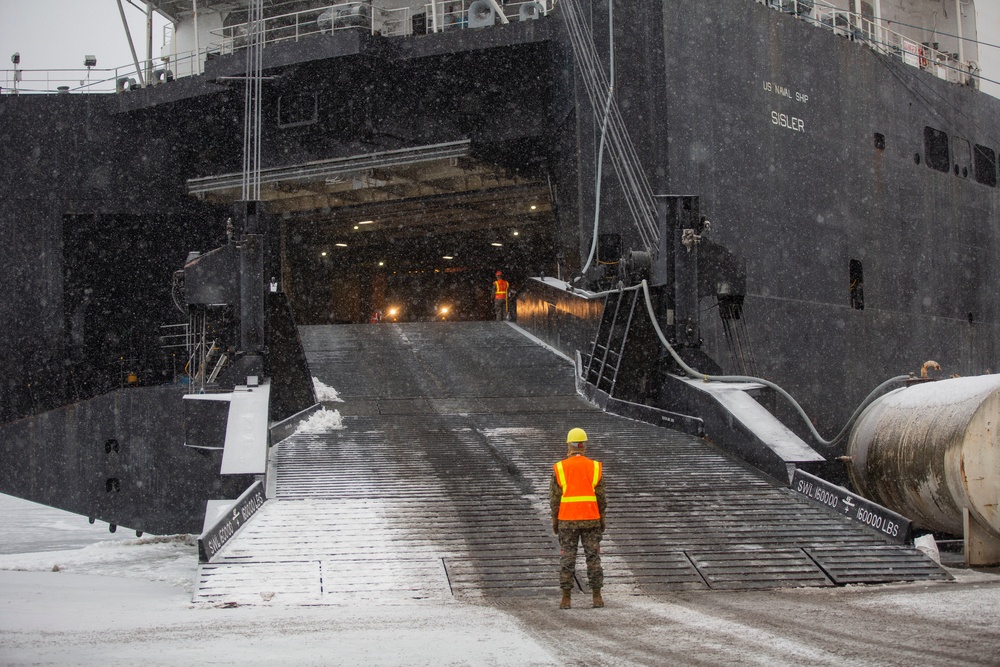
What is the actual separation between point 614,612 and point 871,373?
1608cm

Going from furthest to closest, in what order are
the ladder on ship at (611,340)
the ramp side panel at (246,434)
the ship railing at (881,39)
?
the ship railing at (881,39)
the ladder on ship at (611,340)
the ramp side panel at (246,434)

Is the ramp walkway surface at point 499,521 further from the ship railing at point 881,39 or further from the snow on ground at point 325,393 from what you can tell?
the ship railing at point 881,39

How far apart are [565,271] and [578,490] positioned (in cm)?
1550

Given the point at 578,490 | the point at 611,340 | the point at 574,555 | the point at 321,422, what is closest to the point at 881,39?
the point at 611,340

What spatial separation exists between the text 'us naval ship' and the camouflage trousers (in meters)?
0.90

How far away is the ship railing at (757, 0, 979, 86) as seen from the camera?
71.6 ft

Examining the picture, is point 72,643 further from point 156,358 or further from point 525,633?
point 156,358

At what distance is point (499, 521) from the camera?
9672 millimetres

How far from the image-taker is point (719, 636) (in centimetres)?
602

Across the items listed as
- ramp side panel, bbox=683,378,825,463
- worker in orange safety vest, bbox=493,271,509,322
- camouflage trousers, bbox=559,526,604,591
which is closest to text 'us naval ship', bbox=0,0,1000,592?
ramp side panel, bbox=683,378,825,463

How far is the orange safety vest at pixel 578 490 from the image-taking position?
7777mm

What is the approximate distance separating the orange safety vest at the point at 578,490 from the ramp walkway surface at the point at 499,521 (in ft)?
2.57

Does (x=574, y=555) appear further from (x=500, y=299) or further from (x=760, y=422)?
(x=500, y=299)

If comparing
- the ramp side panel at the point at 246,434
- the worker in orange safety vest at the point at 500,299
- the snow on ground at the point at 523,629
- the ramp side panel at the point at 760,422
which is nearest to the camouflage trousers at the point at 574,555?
the snow on ground at the point at 523,629
